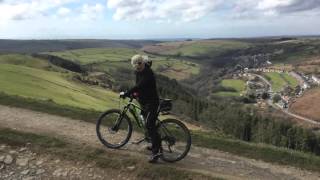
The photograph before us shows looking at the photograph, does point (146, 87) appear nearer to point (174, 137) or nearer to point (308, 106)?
point (174, 137)

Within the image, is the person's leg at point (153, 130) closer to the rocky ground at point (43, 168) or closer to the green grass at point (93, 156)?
the green grass at point (93, 156)

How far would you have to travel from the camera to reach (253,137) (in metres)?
95.8

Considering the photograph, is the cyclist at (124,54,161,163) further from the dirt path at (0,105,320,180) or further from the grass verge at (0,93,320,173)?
the grass verge at (0,93,320,173)

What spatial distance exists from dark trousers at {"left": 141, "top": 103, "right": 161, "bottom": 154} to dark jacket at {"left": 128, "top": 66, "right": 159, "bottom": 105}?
0.16m

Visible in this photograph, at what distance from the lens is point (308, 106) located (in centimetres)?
18512

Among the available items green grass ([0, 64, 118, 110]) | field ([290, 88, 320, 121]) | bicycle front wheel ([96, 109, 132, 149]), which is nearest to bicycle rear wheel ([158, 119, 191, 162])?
bicycle front wheel ([96, 109, 132, 149])

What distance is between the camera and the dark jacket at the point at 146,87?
13844 mm

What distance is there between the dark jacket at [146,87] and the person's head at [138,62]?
0.14 metres

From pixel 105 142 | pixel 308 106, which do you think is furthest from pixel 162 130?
pixel 308 106

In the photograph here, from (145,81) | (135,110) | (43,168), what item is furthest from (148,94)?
(43,168)

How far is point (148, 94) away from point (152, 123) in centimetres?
93

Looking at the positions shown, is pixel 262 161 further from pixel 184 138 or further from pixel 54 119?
pixel 54 119

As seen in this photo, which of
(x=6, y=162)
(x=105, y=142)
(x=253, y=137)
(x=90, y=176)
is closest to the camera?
(x=90, y=176)

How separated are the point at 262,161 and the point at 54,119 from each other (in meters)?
8.88
